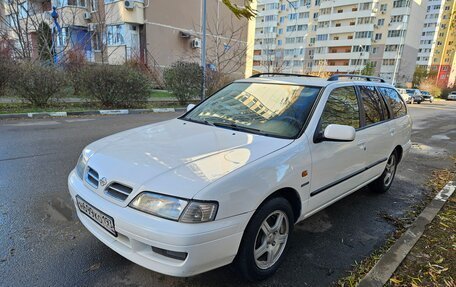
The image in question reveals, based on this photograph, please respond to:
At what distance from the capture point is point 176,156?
2330 millimetres

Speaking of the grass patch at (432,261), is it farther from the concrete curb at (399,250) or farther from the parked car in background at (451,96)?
the parked car in background at (451,96)

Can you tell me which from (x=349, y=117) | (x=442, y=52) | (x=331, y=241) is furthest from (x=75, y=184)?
(x=442, y=52)

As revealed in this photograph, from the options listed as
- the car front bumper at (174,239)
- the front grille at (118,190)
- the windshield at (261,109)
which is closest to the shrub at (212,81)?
the windshield at (261,109)

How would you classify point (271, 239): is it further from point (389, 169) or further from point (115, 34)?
point (115, 34)

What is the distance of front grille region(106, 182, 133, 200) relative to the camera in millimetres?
2127

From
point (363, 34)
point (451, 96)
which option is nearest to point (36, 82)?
point (451, 96)

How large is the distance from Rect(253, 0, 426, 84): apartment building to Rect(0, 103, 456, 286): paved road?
51121mm

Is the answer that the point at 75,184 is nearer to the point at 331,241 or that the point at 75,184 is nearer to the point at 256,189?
the point at 256,189

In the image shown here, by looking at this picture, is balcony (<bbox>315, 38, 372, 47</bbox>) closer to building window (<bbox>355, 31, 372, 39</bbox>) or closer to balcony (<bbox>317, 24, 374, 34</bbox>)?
building window (<bbox>355, 31, 372, 39</bbox>)

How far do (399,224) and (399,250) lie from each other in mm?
853

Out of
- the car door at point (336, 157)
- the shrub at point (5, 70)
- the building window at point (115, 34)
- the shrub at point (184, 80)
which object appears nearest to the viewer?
the car door at point (336, 157)

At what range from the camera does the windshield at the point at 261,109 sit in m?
2.91

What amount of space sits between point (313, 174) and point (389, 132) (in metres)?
2.06

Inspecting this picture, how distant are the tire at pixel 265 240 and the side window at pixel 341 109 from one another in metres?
0.98
